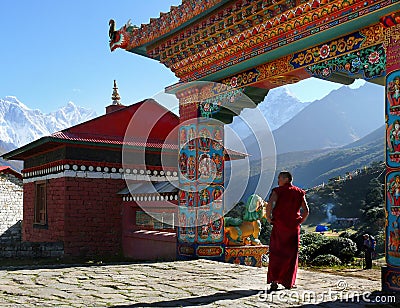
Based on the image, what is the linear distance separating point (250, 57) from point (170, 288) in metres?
3.47

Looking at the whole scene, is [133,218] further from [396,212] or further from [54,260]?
[396,212]

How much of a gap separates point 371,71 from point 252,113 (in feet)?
9.88

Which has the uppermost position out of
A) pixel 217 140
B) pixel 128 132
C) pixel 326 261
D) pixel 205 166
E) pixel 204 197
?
pixel 128 132

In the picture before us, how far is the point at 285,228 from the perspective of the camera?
5.42 meters

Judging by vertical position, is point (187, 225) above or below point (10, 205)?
below

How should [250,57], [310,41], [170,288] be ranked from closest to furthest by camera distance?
[170,288]
[310,41]
[250,57]

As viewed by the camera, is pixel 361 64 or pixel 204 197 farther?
pixel 204 197

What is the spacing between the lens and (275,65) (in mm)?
7203

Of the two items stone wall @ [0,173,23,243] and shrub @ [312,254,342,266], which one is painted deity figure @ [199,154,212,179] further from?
stone wall @ [0,173,23,243]

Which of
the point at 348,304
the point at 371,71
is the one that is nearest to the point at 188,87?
the point at 371,71

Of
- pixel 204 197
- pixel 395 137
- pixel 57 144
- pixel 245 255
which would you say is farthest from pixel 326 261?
pixel 57 144

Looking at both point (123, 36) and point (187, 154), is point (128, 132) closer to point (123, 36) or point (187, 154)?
point (123, 36)

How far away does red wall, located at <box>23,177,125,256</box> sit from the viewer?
11.2 metres

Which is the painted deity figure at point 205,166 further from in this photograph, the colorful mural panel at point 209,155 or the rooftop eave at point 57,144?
the rooftop eave at point 57,144
